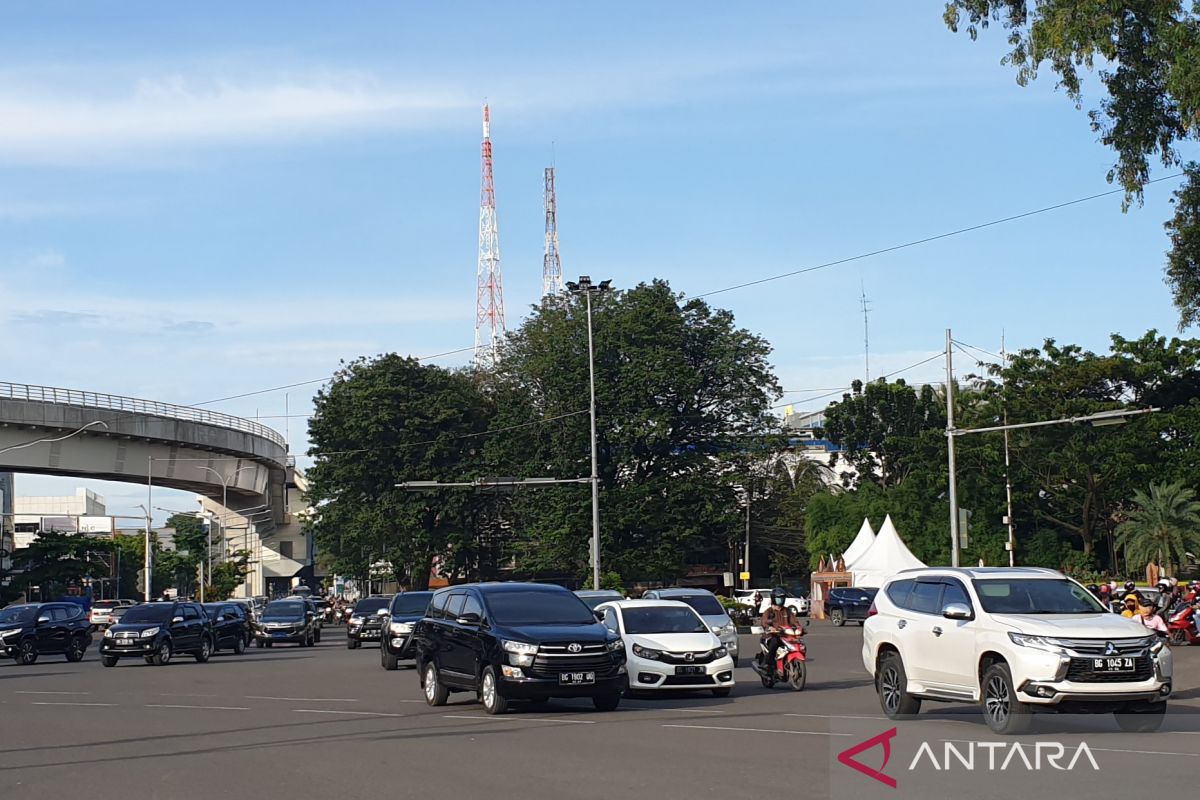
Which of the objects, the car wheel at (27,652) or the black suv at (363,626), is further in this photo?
the black suv at (363,626)

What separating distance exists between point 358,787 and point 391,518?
60.8 m

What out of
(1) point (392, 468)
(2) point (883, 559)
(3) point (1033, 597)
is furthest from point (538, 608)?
(1) point (392, 468)

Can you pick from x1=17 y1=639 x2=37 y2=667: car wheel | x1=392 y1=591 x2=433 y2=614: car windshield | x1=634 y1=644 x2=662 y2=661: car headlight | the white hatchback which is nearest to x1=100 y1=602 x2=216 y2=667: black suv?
x1=17 y1=639 x2=37 y2=667: car wheel

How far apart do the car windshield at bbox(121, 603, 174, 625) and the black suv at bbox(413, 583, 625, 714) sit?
20305 millimetres

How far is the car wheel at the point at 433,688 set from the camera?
21031 mm

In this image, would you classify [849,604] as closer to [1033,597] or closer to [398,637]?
[398,637]

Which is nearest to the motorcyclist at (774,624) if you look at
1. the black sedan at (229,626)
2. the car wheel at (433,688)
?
the car wheel at (433,688)

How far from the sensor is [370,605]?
165ft

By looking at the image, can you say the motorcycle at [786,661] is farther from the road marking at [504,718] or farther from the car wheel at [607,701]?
the road marking at [504,718]

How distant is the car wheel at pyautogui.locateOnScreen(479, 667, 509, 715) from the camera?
19047mm

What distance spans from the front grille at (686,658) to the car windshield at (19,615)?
2772 centimetres

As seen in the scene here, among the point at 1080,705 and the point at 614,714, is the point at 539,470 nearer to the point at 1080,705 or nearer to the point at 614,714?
the point at 614,714

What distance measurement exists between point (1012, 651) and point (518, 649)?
6.72 metres

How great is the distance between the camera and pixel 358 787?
12180 millimetres
